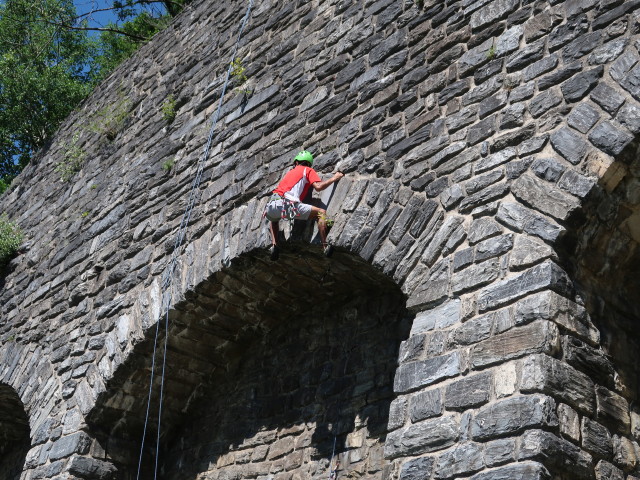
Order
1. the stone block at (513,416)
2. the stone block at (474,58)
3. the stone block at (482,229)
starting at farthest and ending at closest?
the stone block at (474,58) < the stone block at (482,229) < the stone block at (513,416)

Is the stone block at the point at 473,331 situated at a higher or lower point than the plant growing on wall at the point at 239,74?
lower

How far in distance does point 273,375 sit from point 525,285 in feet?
9.03

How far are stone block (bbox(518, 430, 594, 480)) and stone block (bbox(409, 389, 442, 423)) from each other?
0.50 m

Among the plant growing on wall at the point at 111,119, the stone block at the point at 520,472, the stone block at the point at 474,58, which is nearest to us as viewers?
the stone block at the point at 520,472

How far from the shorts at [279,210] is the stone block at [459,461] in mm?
1796

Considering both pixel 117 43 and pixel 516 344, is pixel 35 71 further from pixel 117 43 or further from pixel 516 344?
pixel 516 344

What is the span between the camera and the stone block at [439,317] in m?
3.89

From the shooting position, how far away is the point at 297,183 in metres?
4.95

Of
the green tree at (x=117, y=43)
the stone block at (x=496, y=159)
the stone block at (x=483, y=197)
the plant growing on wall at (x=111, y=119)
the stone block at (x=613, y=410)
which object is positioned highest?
the green tree at (x=117, y=43)

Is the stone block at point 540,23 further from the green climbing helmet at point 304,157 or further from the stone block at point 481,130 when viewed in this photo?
the green climbing helmet at point 304,157

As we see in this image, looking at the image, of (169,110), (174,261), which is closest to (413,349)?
(174,261)

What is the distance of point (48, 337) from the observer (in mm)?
6965

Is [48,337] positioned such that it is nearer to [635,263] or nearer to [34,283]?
[34,283]

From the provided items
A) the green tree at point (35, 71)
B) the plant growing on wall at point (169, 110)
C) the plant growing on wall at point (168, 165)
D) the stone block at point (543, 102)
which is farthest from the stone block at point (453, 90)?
the green tree at point (35, 71)
